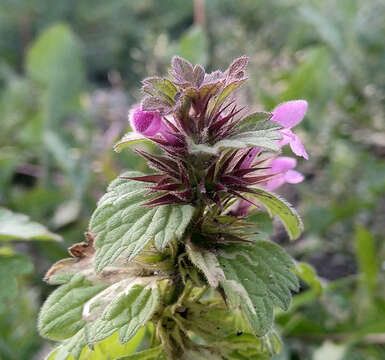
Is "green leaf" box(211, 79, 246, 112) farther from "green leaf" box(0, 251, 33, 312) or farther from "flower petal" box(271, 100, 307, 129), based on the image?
"green leaf" box(0, 251, 33, 312)

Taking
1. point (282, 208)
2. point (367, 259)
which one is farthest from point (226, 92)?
point (367, 259)

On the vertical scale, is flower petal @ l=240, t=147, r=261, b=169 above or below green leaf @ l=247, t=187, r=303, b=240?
above

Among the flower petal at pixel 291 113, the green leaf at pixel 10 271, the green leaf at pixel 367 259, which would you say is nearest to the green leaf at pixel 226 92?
the flower petal at pixel 291 113

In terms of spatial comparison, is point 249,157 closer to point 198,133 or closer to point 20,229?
point 198,133

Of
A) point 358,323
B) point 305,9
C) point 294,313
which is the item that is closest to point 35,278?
point 294,313

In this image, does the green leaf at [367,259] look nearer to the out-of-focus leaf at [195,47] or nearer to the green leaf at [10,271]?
the out-of-focus leaf at [195,47]

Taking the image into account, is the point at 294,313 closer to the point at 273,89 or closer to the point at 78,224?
the point at 78,224

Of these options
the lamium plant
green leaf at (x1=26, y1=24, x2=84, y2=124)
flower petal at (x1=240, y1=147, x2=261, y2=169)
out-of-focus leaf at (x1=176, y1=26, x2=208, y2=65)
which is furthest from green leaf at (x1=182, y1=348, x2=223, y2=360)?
green leaf at (x1=26, y1=24, x2=84, y2=124)

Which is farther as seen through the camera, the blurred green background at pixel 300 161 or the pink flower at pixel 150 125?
the blurred green background at pixel 300 161
